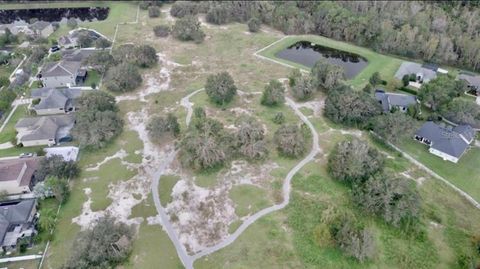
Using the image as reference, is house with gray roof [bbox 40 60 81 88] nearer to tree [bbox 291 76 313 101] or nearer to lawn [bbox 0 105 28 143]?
lawn [bbox 0 105 28 143]

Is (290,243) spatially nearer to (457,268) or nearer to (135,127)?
(457,268)

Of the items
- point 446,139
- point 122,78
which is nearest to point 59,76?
point 122,78

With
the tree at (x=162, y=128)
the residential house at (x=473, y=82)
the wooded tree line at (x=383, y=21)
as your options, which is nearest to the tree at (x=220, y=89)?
the tree at (x=162, y=128)

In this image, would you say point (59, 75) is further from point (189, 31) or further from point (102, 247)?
point (102, 247)

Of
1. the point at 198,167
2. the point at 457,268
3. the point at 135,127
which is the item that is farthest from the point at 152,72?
the point at 457,268

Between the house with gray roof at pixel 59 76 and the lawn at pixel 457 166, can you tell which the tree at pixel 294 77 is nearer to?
the lawn at pixel 457 166

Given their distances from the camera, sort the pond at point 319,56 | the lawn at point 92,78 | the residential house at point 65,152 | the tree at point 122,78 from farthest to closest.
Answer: the pond at point 319,56, the lawn at point 92,78, the tree at point 122,78, the residential house at point 65,152
